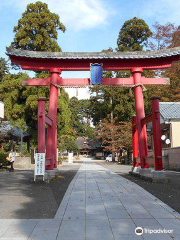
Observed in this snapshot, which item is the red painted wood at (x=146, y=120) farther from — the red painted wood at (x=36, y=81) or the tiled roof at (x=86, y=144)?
the tiled roof at (x=86, y=144)

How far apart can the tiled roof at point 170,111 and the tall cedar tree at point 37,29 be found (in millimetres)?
11894

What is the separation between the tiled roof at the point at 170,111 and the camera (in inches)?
841

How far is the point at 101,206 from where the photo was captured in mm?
5555

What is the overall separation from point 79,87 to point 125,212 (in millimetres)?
8419

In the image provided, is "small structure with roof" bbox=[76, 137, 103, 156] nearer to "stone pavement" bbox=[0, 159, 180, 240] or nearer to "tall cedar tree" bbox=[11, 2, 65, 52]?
"tall cedar tree" bbox=[11, 2, 65, 52]

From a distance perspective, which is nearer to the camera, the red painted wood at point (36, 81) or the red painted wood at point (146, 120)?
the red painted wood at point (146, 120)

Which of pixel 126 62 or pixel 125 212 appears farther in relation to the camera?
pixel 126 62

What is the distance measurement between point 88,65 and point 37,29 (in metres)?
11.5

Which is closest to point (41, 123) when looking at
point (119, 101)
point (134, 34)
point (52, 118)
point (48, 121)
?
point (48, 121)

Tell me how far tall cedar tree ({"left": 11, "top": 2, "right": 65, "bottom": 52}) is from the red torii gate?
10057 millimetres

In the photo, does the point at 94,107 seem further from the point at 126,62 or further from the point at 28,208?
the point at 28,208

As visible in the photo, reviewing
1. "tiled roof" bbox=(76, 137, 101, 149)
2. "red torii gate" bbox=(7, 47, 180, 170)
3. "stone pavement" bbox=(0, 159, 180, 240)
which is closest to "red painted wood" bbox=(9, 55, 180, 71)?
Answer: "red torii gate" bbox=(7, 47, 180, 170)

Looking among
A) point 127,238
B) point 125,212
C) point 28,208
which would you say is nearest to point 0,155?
point 28,208

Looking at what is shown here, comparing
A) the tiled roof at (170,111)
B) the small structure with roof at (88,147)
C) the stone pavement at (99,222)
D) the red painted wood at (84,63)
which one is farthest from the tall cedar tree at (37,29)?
the small structure with roof at (88,147)
